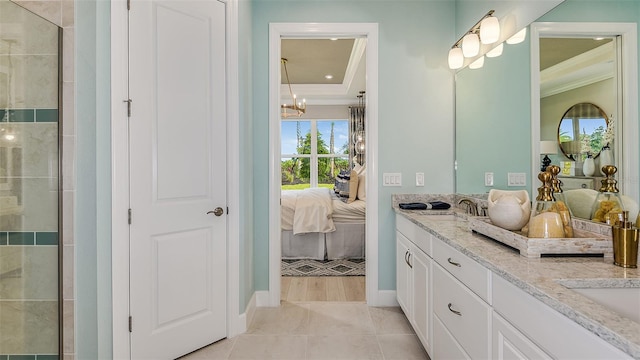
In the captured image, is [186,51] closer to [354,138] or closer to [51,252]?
[51,252]

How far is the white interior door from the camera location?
1.93 meters

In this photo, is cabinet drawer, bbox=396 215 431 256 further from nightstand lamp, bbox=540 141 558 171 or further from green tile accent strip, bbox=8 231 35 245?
green tile accent strip, bbox=8 231 35 245

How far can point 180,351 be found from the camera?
2102 mm

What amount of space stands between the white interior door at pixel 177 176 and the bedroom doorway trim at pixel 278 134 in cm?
62

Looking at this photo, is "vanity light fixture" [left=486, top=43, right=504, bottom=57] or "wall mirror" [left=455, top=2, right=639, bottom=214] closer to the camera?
"wall mirror" [left=455, top=2, right=639, bottom=214]

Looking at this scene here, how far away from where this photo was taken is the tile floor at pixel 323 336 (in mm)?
2137

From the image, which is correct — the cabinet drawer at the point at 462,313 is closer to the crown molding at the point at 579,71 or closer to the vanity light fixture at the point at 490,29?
the crown molding at the point at 579,71

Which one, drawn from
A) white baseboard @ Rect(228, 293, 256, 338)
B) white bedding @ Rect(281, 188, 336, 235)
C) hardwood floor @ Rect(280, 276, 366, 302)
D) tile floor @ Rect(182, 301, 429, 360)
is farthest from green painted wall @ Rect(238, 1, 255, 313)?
white bedding @ Rect(281, 188, 336, 235)

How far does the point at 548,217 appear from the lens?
1.37 meters

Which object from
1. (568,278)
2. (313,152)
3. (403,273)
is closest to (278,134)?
(403,273)

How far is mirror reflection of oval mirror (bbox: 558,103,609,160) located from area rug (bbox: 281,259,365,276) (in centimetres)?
249

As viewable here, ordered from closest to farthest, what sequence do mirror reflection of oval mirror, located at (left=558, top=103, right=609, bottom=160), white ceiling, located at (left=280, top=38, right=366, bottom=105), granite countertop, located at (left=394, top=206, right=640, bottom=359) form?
granite countertop, located at (left=394, top=206, right=640, bottom=359) < mirror reflection of oval mirror, located at (left=558, top=103, right=609, bottom=160) < white ceiling, located at (left=280, top=38, right=366, bottom=105)

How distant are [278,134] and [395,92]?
108cm

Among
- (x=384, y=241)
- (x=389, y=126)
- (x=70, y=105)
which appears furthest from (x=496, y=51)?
(x=70, y=105)
